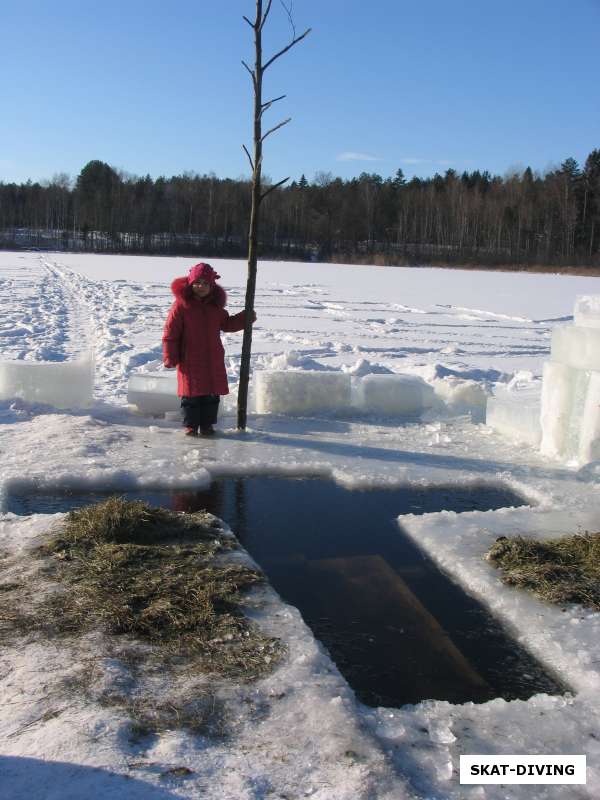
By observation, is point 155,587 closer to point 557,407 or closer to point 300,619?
point 300,619

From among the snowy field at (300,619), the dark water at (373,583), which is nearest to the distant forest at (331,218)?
the snowy field at (300,619)

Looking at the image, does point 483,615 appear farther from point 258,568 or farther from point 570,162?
point 570,162

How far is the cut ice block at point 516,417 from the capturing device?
6344mm

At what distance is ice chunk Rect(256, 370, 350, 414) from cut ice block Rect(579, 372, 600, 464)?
8.16 feet

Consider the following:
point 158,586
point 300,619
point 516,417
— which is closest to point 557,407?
point 516,417

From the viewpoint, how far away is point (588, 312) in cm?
583

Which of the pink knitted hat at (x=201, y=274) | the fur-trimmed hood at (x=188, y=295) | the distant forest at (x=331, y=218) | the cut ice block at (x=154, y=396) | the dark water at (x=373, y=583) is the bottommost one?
the dark water at (x=373, y=583)

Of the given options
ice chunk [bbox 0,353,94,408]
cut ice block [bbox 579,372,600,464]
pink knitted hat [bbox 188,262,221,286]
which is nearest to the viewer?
cut ice block [bbox 579,372,600,464]

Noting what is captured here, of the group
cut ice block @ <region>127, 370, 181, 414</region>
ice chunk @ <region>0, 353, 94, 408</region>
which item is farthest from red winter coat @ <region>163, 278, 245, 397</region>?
ice chunk @ <region>0, 353, 94, 408</region>

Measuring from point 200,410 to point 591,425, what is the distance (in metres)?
3.03

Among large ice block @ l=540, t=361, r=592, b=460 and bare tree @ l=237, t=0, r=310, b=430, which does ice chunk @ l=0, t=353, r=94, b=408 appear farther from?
large ice block @ l=540, t=361, r=592, b=460

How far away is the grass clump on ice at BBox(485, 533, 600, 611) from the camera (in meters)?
3.55

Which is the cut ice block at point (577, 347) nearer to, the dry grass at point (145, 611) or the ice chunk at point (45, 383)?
the dry grass at point (145, 611)

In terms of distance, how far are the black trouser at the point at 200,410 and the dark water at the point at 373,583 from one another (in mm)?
1185
